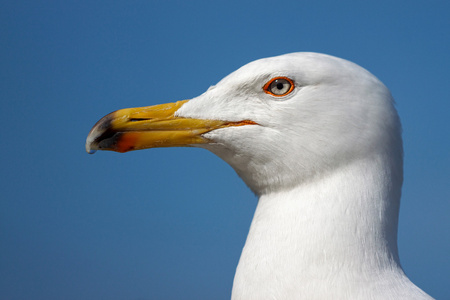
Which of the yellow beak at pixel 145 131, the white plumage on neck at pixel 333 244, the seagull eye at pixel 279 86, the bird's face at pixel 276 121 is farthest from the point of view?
the yellow beak at pixel 145 131

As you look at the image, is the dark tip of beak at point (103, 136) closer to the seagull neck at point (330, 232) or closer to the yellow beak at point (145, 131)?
the yellow beak at point (145, 131)

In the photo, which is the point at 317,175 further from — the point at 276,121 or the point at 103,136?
the point at 103,136

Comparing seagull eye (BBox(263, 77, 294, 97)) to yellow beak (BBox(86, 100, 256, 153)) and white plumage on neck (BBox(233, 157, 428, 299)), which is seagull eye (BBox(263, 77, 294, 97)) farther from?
white plumage on neck (BBox(233, 157, 428, 299))

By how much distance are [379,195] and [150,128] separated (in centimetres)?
153

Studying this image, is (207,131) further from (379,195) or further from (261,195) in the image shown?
(379,195)

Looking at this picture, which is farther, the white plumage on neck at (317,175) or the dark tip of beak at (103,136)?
the dark tip of beak at (103,136)

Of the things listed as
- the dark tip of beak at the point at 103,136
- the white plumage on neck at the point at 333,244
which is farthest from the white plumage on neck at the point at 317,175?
the dark tip of beak at the point at 103,136

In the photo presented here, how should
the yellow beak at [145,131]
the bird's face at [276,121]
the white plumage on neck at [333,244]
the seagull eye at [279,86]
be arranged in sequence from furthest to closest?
the yellow beak at [145,131] < the seagull eye at [279,86] < the bird's face at [276,121] < the white plumage on neck at [333,244]

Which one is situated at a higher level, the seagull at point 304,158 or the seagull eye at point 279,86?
the seagull eye at point 279,86

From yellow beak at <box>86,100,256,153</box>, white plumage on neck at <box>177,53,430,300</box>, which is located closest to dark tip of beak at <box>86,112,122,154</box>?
yellow beak at <box>86,100,256,153</box>

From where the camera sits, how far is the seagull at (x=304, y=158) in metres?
2.79

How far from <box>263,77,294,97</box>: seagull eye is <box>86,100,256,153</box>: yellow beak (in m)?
0.44

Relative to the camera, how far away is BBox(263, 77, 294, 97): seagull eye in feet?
10.2

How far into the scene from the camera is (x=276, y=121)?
10.1 feet
